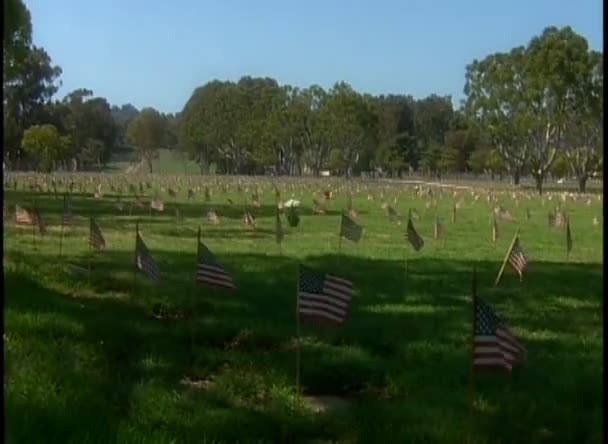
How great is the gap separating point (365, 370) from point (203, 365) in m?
1.09

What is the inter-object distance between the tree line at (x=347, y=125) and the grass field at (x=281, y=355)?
1683 cm

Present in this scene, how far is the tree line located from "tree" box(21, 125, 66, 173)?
109 mm

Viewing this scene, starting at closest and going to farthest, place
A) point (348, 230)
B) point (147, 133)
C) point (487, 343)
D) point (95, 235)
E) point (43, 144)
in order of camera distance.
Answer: point (487, 343) < point (95, 235) < point (348, 230) < point (43, 144) < point (147, 133)

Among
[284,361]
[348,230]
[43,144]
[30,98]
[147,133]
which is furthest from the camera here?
[147,133]

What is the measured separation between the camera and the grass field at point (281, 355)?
546 centimetres

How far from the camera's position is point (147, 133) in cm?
10638

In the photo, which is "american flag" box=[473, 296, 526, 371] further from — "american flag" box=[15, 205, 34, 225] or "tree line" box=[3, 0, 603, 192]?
"tree line" box=[3, 0, 603, 192]

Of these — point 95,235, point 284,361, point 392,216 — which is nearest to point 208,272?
point 284,361

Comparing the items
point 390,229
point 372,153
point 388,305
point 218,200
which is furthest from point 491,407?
point 372,153

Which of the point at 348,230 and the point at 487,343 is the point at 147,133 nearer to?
the point at 348,230

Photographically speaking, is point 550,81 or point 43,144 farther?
point 43,144

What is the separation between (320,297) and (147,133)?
10154 centimetres

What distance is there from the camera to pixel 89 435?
4855 millimetres

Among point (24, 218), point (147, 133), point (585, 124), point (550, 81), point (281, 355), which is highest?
point (550, 81)
